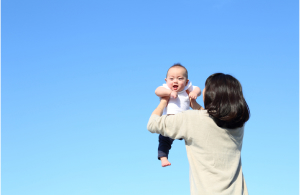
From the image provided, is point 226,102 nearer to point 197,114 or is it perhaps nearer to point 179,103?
point 197,114

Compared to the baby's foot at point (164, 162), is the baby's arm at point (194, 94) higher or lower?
higher

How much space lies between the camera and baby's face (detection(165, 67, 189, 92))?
481 centimetres

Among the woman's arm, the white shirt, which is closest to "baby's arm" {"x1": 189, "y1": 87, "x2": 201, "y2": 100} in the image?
the white shirt

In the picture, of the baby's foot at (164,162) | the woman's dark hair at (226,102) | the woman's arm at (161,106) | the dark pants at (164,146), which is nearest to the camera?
the woman's dark hair at (226,102)

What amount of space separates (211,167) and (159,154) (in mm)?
1144

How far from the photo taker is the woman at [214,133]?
12.0 feet

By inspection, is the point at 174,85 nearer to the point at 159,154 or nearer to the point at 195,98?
the point at 195,98

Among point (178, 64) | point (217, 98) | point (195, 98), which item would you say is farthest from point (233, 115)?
point (178, 64)

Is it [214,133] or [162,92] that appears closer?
[214,133]

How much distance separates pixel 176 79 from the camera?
4.82 m

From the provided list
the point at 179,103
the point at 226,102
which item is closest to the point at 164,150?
the point at 179,103

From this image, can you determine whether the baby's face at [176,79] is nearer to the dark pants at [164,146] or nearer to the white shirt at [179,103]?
the white shirt at [179,103]

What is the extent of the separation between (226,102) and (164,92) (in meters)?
1.17

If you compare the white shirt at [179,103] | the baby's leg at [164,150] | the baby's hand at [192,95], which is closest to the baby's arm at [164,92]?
the white shirt at [179,103]
